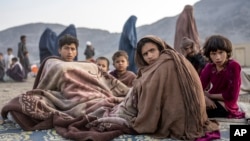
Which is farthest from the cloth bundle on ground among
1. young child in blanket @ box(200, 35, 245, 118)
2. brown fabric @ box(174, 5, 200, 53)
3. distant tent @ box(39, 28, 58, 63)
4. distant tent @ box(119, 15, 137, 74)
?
distant tent @ box(39, 28, 58, 63)

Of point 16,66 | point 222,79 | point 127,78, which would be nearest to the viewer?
point 222,79

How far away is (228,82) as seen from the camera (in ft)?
11.1

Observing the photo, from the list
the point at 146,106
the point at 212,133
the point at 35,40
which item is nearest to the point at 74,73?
the point at 146,106

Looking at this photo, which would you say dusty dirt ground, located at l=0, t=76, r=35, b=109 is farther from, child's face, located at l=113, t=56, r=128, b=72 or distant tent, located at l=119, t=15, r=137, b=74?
distant tent, located at l=119, t=15, r=137, b=74

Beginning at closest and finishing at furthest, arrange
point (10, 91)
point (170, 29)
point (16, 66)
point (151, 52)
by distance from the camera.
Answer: point (151, 52), point (10, 91), point (16, 66), point (170, 29)

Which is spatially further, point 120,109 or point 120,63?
point 120,63

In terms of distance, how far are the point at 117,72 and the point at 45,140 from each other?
81.4 inches

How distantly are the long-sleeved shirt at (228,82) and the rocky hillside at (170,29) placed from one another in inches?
945

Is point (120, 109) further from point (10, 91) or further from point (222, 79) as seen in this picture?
point (10, 91)

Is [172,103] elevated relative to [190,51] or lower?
lower

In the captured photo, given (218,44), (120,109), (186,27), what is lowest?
(120,109)

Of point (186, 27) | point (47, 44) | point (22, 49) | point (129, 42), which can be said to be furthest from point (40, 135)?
point (22, 49)

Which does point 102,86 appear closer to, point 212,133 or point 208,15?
point 212,133

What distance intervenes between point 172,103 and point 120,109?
56 centimetres
